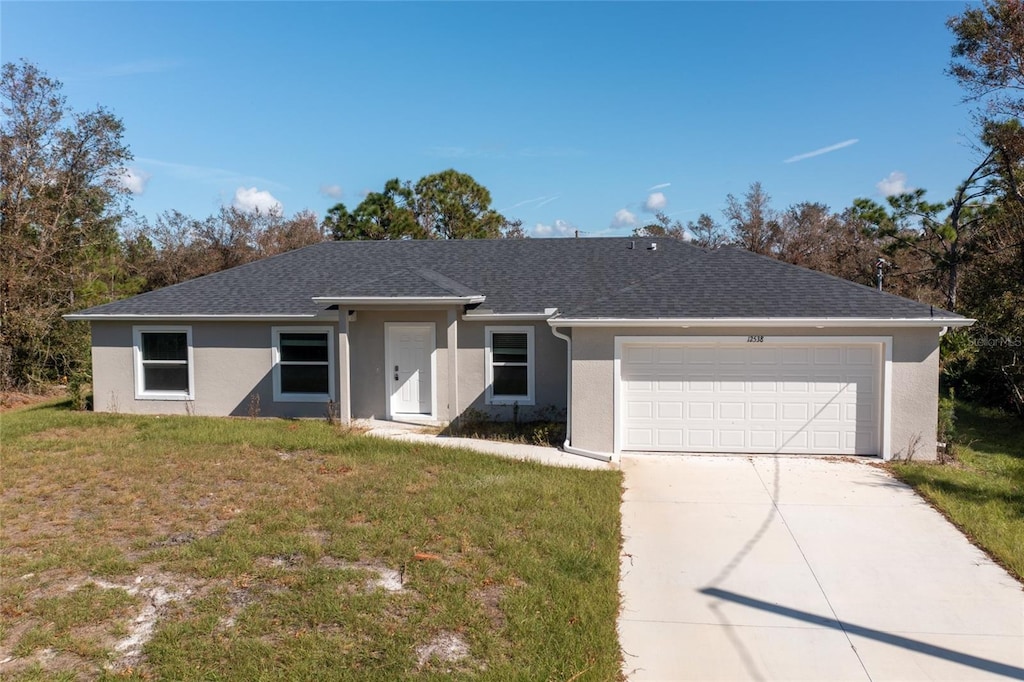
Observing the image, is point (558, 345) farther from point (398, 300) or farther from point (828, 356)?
point (828, 356)

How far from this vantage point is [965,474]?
9.73m

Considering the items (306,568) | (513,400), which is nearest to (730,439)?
(513,400)

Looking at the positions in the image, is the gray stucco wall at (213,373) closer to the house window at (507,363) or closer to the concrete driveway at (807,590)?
the house window at (507,363)

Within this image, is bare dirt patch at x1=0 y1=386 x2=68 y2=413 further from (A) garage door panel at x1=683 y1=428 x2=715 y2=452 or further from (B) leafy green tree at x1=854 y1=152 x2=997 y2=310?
(B) leafy green tree at x1=854 y1=152 x2=997 y2=310

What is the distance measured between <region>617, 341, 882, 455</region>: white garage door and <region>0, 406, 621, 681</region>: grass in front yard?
80.2 inches

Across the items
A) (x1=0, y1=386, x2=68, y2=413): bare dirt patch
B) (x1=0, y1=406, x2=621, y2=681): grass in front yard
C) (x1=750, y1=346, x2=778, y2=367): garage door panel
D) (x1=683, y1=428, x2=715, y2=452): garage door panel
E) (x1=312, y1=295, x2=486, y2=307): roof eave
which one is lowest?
(x1=0, y1=386, x2=68, y2=413): bare dirt patch

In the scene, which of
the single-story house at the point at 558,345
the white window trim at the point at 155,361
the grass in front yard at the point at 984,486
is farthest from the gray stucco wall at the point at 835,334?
the white window trim at the point at 155,361

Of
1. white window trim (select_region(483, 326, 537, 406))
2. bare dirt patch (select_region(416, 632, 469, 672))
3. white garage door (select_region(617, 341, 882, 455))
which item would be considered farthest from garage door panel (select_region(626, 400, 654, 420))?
bare dirt patch (select_region(416, 632, 469, 672))

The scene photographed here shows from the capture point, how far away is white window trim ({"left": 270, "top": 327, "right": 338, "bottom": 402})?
1441 centimetres

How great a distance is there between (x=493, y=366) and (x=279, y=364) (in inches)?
199

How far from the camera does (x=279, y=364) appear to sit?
575 inches

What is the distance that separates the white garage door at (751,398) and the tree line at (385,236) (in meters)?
4.53

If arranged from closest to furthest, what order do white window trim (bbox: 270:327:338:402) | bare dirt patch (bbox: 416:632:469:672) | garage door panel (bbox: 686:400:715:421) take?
bare dirt patch (bbox: 416:632:469:672) → garage door panel (bbox: 686:400:715:421) → white window trim (bbox: 270:327:338:402)

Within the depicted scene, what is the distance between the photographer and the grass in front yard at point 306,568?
4.52 meters
